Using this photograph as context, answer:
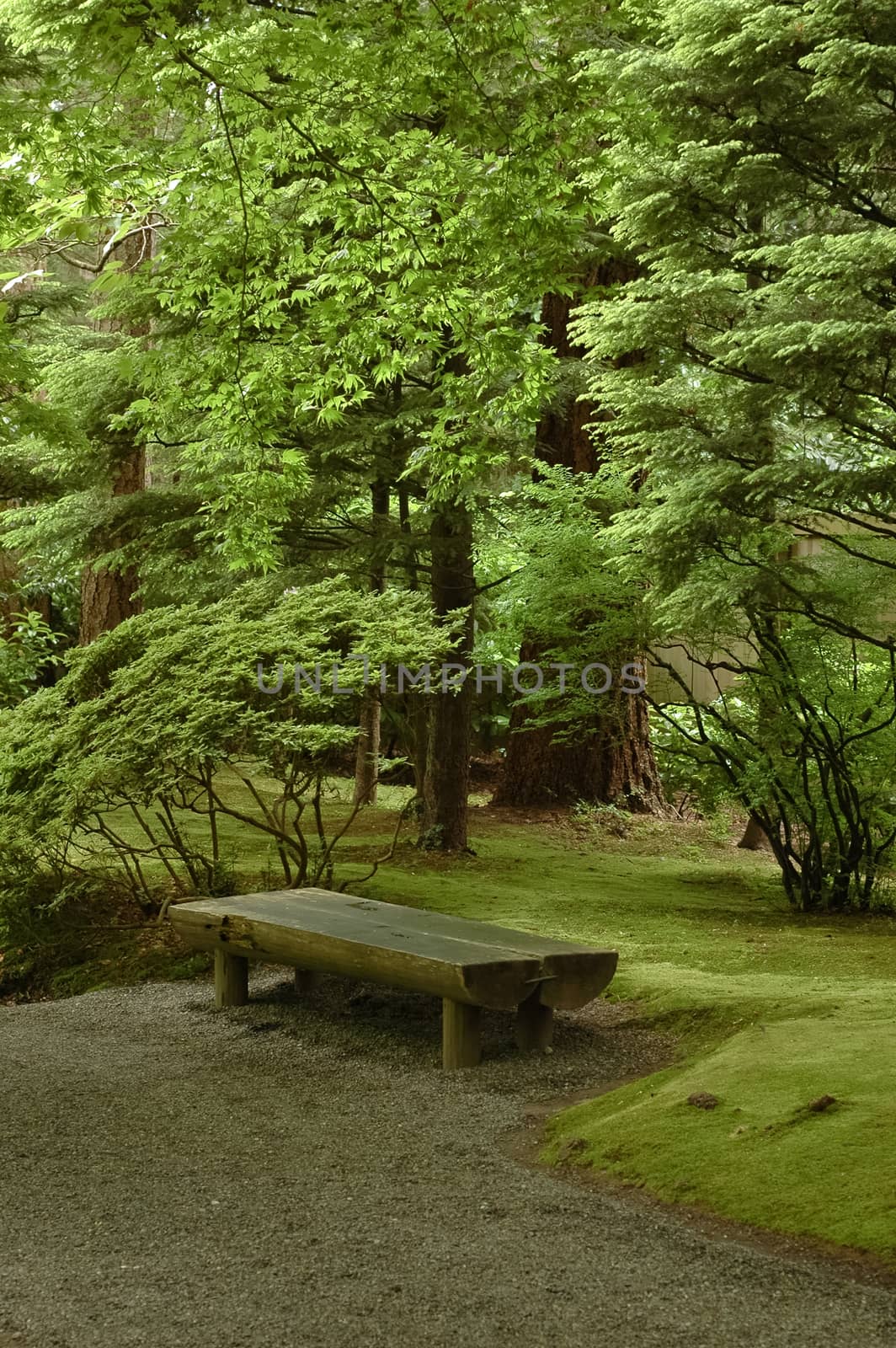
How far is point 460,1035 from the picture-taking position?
201 inches

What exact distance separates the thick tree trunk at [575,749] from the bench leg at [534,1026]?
636cm

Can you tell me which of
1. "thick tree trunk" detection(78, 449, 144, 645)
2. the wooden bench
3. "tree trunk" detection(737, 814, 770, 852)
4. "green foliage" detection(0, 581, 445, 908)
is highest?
"thick tree trunk" detection(78, 449, 144, 645)

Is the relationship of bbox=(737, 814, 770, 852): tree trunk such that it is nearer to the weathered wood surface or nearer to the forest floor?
the forest floor

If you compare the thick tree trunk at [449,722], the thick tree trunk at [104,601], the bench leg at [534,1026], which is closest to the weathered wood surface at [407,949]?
the bench leg at [534,1026]

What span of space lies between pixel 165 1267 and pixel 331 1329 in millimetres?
583

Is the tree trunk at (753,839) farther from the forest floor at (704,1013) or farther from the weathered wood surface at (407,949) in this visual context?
the weathered wood surface at (407,949)

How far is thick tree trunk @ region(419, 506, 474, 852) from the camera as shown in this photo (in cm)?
950

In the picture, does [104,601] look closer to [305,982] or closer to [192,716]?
[192,716]

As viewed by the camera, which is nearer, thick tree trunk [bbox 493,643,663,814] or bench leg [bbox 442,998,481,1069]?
bench leg [bbox 442,998,481,1069]

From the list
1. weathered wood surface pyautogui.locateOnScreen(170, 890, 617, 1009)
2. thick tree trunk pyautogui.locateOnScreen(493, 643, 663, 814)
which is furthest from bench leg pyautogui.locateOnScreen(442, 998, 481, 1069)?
thick tree trunk pyautogui.locateOnScreen(493, 643, 663, 814)

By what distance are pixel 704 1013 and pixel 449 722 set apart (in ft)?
14.9

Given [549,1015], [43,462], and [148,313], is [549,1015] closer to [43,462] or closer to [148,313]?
[148,313]

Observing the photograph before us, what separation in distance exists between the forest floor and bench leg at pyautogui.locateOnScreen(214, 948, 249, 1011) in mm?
688

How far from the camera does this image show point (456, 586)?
9602 mm
